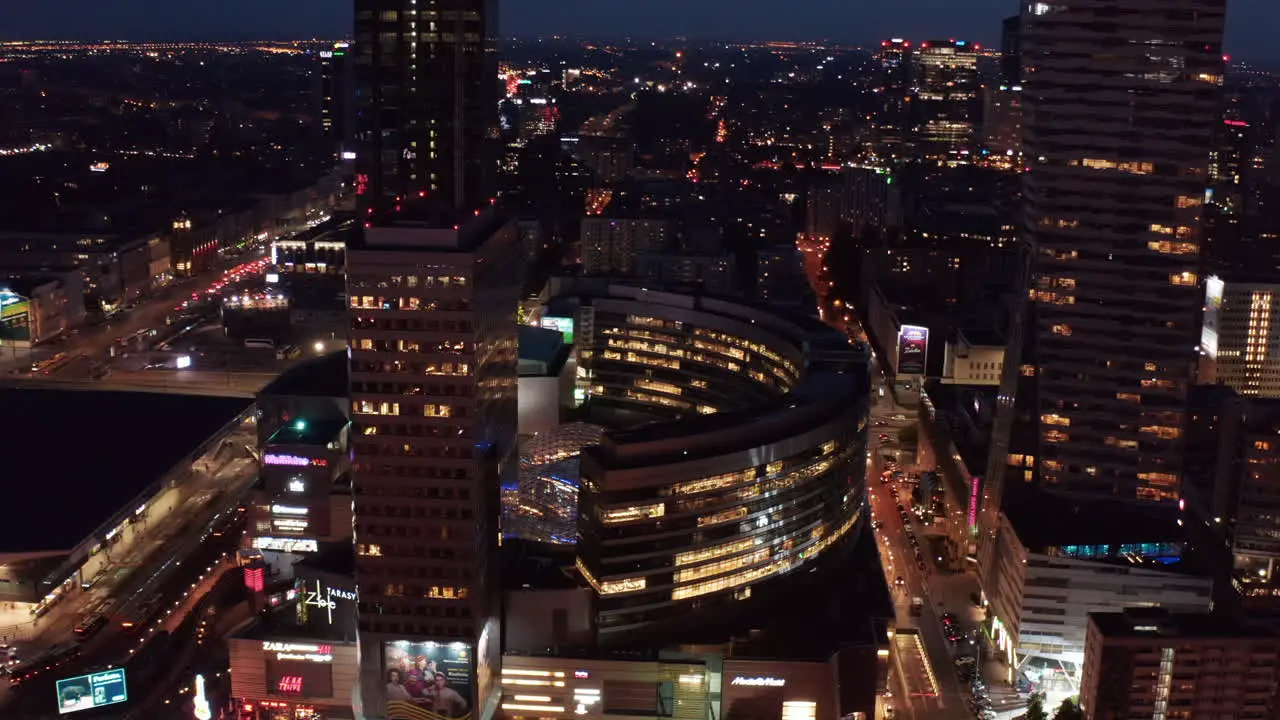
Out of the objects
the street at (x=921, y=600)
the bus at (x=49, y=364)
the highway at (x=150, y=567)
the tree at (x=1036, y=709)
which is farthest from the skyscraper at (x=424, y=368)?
the bus at (x=49, y=364)

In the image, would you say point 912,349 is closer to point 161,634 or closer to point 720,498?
point 720,498

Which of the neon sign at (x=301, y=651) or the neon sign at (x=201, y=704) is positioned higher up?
the neon sign at (x=301, y=651)

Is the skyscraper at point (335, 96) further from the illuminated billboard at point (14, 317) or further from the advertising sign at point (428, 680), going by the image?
the advertising sign at point (428, 680)

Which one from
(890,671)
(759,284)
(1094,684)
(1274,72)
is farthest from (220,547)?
(1274,72)

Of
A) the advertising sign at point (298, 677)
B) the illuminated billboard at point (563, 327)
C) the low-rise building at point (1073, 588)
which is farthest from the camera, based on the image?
the illuminated billboard at point (563, 327)

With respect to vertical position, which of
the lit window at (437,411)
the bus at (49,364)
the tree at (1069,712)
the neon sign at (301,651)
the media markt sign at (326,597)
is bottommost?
the bus at (49,364)

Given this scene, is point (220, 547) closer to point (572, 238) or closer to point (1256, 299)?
point (1256, 299)
